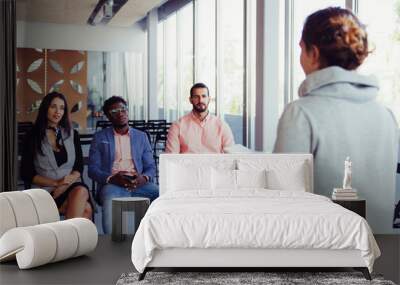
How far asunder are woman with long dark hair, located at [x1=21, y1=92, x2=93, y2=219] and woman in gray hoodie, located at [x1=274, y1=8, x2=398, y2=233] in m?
2.31

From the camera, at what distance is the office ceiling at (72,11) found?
322 inches

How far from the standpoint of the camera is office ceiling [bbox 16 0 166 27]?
8.17 metres

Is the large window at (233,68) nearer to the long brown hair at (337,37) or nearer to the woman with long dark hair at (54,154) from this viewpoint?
the long brown hair at (337,37)

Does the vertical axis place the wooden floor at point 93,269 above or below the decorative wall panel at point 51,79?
below

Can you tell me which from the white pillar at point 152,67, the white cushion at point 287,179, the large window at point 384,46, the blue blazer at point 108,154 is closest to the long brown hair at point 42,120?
the blue blazer at point 108,154

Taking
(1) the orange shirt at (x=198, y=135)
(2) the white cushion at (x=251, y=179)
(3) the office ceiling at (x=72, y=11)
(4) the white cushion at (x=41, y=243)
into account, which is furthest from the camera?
(1) the orange shirt at (x=198, y=135)

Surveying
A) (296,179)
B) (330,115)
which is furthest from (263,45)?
(296,179)

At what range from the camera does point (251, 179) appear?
7.54m

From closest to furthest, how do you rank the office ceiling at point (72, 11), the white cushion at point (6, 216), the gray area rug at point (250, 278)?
the gray area rug at point (250, 278), the white cushion at point (6, 216), the office ceiling at point (72, 11)

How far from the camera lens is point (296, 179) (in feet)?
25.2

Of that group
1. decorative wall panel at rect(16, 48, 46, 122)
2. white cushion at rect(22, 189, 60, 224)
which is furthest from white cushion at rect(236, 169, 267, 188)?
decorative wall panel at rect(16, 48, 46, 122)

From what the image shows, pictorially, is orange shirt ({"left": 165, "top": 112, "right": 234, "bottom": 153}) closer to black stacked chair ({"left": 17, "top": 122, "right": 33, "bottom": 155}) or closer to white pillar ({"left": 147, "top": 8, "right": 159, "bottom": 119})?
white pillar ({"left": 147, "top": 8, "right": 159, "bottom": 119})

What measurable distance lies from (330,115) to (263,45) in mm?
1094

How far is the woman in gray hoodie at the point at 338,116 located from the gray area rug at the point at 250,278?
2.26 metres
